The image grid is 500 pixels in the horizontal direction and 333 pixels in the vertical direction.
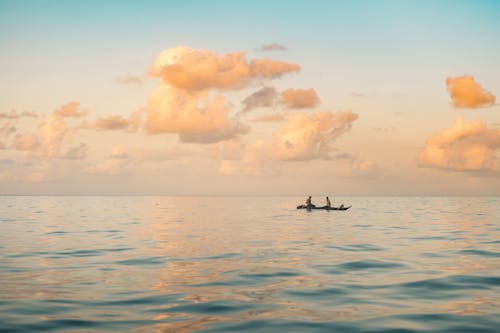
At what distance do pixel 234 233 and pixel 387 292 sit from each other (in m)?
25.3

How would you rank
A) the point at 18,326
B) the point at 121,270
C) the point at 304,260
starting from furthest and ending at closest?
the point at 304,260 < the point at 121,270 < the point at 18,326

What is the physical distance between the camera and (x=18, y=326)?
12.7 meters

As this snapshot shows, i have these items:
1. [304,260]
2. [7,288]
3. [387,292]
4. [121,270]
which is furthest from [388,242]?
[7,288]

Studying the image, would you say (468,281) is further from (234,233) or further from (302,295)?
(234,233)

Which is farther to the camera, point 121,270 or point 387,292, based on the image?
point 121,270

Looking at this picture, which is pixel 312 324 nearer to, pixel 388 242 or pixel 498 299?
pixel 498 299

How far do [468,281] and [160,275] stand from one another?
13.2m

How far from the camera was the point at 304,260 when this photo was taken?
2523 cm

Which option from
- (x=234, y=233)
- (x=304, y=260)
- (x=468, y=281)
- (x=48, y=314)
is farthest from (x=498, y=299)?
(x=234, y=233)

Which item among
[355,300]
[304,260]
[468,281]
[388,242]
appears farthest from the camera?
[388,242]

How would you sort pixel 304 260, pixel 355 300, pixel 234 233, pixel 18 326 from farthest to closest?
pixel 234 233 → pixel 304 260 → pixel 355 300 → pixel 18 326

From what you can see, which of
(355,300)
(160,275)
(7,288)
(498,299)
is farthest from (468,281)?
(7,288)

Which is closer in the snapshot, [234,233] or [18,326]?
[18,326]

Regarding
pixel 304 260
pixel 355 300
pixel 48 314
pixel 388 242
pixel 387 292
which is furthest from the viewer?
pixel 388 242
